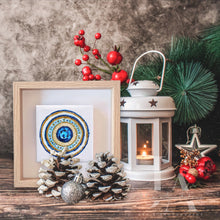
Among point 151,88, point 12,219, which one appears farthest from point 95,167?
point 151,88

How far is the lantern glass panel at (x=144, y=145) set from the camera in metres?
0.79

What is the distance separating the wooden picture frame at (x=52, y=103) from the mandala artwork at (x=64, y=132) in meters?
0.03

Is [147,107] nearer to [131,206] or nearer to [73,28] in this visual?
[131,206]

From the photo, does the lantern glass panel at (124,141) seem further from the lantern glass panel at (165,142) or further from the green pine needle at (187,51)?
the green pine needle at (187,51)

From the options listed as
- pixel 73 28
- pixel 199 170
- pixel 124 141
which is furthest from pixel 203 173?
pixel 73 28

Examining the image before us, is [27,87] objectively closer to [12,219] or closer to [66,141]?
[66,141]

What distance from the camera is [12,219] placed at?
1.65ft

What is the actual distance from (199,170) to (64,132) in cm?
42

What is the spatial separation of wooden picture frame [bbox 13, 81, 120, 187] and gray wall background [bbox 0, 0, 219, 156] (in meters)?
0.42

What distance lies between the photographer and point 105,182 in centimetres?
59

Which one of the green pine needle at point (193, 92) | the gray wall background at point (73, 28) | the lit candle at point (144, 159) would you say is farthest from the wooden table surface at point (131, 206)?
the gray wall background at point (73, 28)

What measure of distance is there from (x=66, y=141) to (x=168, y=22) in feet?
2.38

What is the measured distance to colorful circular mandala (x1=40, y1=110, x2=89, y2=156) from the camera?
28.6 inches

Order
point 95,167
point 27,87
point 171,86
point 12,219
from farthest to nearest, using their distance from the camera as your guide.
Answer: point 171,86 → point 27,87 → point 95,167 → point 12,219
